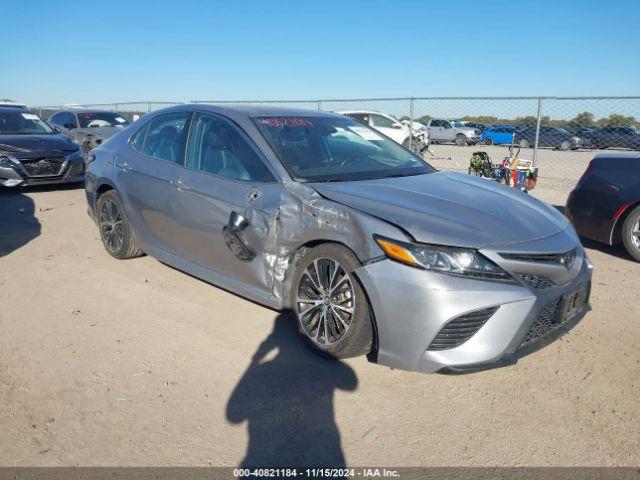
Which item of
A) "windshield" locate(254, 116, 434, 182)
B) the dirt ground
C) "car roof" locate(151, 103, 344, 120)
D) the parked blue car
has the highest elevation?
"car roof" locate(151, 103, 344, 120)

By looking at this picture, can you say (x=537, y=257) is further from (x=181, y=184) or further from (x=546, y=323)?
(x=181, y=184)

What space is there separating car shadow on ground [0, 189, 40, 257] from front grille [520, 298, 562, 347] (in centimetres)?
544

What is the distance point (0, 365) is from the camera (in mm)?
3307

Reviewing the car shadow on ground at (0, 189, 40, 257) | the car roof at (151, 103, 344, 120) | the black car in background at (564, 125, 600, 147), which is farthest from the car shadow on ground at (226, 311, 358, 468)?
the black car in background at (564, 125, 600, 147)

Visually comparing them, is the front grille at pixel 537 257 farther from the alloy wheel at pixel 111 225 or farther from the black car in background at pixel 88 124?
the black car in background at pixel 88 124

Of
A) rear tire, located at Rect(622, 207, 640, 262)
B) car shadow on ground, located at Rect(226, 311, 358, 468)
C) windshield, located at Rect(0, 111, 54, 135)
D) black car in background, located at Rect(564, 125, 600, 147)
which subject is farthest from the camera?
black car in background, located at Rect(564, 125, 600, 147)

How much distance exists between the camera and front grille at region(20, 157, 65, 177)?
9.28 m

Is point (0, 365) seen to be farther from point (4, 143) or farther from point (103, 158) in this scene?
point (4, 143)

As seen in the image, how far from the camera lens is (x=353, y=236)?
9.93 ft

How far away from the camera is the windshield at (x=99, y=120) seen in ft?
45.9

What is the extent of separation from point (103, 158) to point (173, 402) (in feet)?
10.9

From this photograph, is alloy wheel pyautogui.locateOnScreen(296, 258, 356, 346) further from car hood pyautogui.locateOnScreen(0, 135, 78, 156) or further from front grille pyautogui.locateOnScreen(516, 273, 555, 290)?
car hood pyautogui.locateOnScreen(0, 135, 78, 156)

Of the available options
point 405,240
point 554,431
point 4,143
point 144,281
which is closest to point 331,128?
point 405,240

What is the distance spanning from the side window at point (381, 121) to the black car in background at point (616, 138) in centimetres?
761
